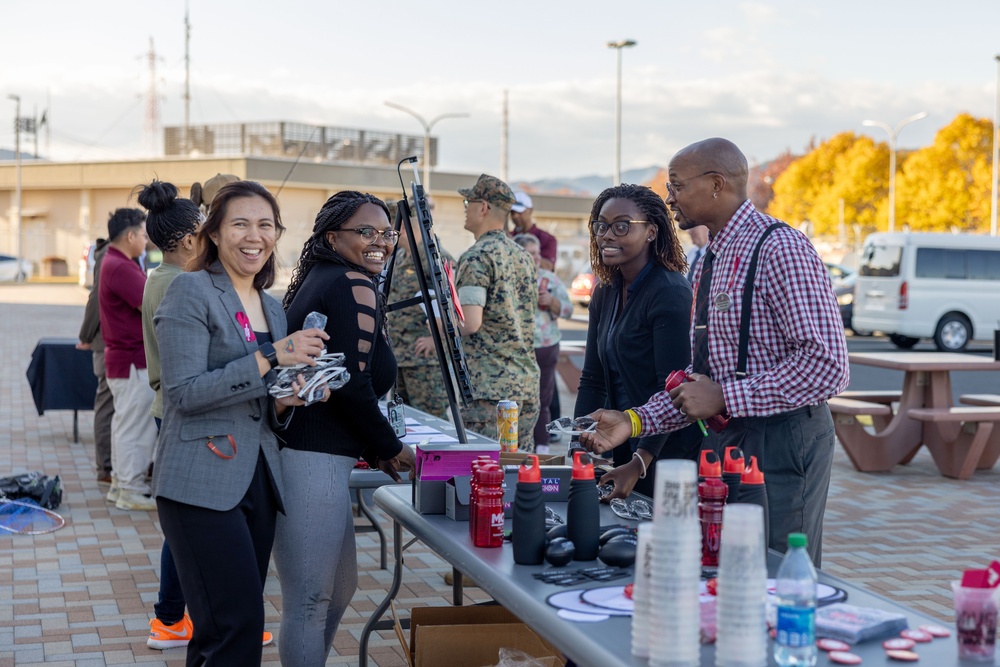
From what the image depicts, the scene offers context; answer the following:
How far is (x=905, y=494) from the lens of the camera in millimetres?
8531

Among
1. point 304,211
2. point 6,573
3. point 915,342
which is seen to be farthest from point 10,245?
point 6,573

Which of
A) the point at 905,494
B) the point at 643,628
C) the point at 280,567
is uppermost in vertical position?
the point at 643,628

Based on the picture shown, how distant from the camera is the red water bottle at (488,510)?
302 cm

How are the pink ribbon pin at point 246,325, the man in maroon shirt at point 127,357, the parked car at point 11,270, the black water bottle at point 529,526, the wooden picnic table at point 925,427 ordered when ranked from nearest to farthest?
the black water bottle at point 529,526
the pink ribbon pin at point 246,325
the man in maroon shirt at point 127,357
the wooden picnic table at point 925,427
the parked car at point 11,270

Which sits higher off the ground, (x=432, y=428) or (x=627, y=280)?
(x=627, y=280)

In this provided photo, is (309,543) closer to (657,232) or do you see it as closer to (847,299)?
(657,232)

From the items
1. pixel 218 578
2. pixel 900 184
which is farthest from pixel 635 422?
pixel 900 184

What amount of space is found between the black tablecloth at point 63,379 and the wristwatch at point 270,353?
727 cm

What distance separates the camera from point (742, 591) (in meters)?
2.06

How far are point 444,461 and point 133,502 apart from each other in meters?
4.56

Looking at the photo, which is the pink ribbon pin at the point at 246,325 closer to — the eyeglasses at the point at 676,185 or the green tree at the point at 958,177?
the eyeglasses at the point at 676,185

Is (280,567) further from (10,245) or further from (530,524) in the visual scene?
(10,245)

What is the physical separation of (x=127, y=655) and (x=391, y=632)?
114 cm

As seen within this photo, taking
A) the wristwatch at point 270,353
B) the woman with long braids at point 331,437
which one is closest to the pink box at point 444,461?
the woman with long braids at point 331,437
